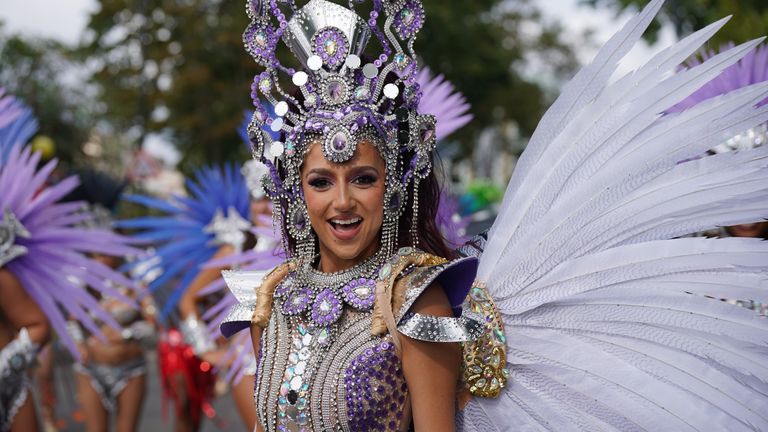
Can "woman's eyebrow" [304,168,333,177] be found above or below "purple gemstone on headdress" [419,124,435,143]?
below

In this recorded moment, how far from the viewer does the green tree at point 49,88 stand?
23.7 m

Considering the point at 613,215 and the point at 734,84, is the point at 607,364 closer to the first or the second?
the point at 613,215

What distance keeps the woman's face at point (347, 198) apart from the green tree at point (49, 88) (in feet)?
70.7

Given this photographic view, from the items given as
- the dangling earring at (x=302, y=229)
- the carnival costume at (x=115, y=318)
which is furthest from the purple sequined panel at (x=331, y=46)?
the carnival costume at (x=115, y=318)

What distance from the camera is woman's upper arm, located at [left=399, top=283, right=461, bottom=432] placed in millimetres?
2348

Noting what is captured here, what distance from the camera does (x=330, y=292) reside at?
251 cm

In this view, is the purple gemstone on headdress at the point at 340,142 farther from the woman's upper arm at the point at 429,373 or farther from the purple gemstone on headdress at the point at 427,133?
the woman's upper arm at the point at 429,373

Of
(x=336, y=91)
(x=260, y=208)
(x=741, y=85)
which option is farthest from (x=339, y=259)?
(x=260, y=208)

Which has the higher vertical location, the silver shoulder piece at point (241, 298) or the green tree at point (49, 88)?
the green tree at point (49, 88)

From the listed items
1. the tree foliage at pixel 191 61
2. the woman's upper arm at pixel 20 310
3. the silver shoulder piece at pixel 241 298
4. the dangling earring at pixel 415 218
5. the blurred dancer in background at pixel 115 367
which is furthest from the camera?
the tree foliage at pixel 191 61

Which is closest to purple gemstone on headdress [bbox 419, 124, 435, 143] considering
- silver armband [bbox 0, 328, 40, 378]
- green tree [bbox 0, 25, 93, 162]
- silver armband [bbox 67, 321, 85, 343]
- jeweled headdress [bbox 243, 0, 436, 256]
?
jeweled headdress [bbox 243, 0, 436, 256]

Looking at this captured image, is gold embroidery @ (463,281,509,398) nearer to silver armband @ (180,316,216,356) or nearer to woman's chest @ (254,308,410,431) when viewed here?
woman's chest @ (254,308,410,431)

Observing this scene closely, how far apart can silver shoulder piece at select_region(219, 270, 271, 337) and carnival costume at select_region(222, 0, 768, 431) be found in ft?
0.23

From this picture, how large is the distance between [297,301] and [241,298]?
1.12 feet
